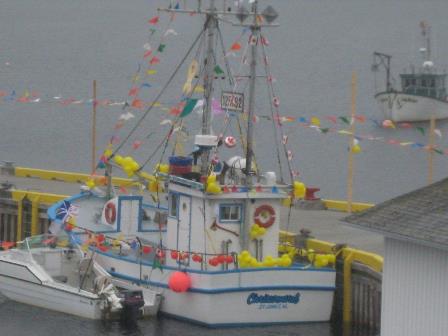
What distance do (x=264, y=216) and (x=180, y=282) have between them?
8.76 ft

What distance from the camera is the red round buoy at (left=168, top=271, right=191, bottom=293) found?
1332 inches

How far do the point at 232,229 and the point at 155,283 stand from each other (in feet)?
7.55

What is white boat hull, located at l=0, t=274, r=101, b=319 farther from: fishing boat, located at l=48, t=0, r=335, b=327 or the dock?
the dock

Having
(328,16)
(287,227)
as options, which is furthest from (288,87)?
(328,16)

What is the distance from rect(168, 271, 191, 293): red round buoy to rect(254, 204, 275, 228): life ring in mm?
2208

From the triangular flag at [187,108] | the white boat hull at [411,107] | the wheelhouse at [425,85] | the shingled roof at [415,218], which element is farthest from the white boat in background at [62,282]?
the wheelhouse at [425,85]

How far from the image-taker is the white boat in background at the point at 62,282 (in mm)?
34562

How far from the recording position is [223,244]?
34656mm

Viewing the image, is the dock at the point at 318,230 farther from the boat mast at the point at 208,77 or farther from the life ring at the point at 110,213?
the life ring at the point at 110,213

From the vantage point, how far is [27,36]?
145 meters

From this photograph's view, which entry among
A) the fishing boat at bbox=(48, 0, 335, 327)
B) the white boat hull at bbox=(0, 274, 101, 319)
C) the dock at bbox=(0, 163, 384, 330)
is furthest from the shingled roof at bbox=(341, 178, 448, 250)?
the white boat hull at bbox=(0, 274, 101, 319)

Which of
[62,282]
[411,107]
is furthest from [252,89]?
[411,107]

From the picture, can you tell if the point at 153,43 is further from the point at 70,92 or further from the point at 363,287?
the point at 363,287

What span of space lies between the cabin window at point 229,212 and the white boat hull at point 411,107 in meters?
65.7
